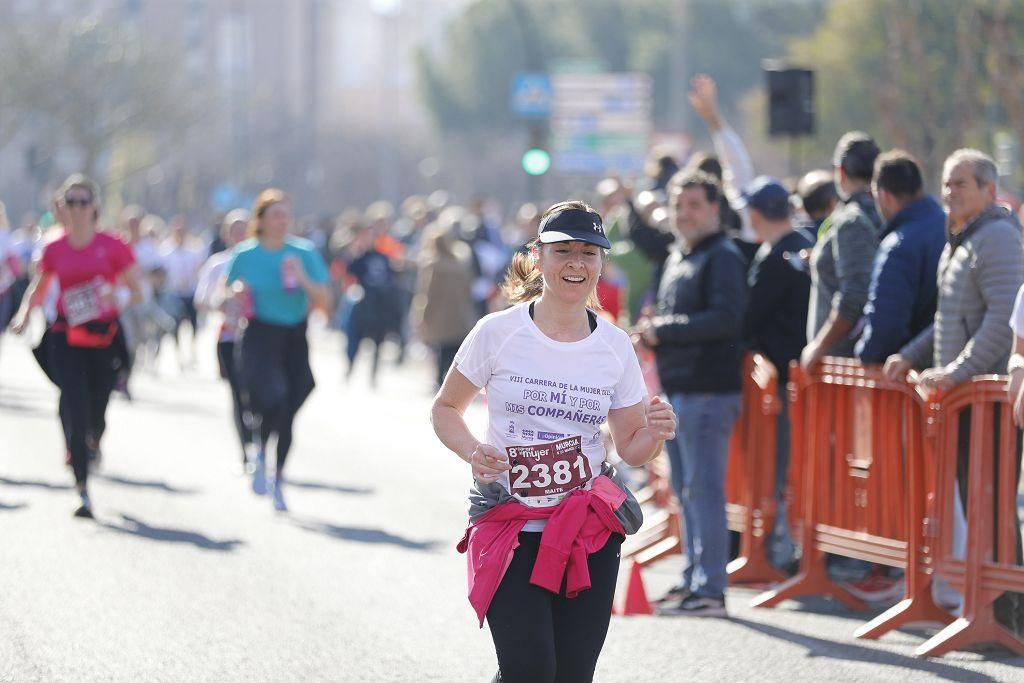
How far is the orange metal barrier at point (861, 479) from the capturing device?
7.98 meters

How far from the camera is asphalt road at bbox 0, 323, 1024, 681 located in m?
7.40

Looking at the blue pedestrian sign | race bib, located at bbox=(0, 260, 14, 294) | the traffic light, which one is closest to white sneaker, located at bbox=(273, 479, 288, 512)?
race bib, located at bbox=(0, 260, 14, 294)

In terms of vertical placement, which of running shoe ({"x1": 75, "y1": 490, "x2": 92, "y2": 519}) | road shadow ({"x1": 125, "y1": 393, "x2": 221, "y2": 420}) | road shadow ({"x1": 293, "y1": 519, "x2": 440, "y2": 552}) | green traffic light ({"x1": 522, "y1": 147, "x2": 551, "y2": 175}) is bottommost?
road shadow ({"x1": 125, "y1": 393, "x2": 221, "y2": 420})

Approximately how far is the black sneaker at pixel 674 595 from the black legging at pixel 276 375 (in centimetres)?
386

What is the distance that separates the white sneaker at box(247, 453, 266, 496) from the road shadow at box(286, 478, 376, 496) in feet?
2.84

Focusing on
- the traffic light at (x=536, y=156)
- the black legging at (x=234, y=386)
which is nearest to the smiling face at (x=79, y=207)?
the black legging at (x=234, y=386)

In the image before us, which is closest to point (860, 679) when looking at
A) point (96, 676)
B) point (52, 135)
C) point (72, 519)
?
point (96, 676)

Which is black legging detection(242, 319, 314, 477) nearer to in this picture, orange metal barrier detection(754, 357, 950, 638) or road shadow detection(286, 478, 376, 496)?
road shadow detection(286, 478, 376, 496)

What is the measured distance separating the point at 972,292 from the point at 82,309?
17.9ft

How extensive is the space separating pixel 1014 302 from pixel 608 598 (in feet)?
10.2

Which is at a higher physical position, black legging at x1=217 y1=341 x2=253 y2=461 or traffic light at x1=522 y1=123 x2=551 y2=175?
traffic light at x1=522 y1=123 x2=551 y2=175

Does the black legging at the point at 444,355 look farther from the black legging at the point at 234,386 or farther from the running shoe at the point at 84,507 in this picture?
the running shoe at the point at 84,507

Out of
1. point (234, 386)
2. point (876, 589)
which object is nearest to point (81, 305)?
point (234, 386)

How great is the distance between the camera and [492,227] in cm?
2370
